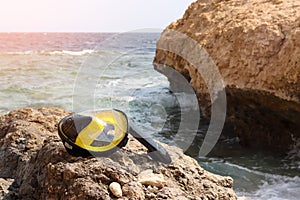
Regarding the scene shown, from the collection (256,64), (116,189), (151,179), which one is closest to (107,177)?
(116,189)

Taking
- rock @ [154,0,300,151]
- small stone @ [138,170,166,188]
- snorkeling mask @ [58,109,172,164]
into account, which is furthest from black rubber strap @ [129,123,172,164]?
rock @ [154,0,300,151]

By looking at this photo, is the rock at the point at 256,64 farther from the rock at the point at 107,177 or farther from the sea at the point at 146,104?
the rock at the point at 107,177

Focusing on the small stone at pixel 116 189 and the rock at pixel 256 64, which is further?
the rock at pixel 256 64

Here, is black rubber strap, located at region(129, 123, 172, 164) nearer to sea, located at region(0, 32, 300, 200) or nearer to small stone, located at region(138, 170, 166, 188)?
small stone, located at region(138, 170, 166, 188)

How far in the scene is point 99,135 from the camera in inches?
80.4

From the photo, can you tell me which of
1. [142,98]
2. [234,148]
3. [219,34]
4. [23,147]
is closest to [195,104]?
[234,148]

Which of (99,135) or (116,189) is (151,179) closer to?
(116,189)

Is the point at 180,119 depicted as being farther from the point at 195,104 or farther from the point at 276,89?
→ the point at 276,89

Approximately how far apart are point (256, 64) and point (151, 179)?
3003 millimetres

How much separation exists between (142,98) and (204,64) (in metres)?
4.35

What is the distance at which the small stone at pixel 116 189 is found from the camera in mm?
1807

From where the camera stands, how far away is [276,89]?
4.39 m

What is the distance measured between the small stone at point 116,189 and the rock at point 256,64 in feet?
9.85

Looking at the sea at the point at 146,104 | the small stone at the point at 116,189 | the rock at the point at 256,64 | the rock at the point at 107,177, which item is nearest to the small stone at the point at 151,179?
the rock at the point at 107,177
